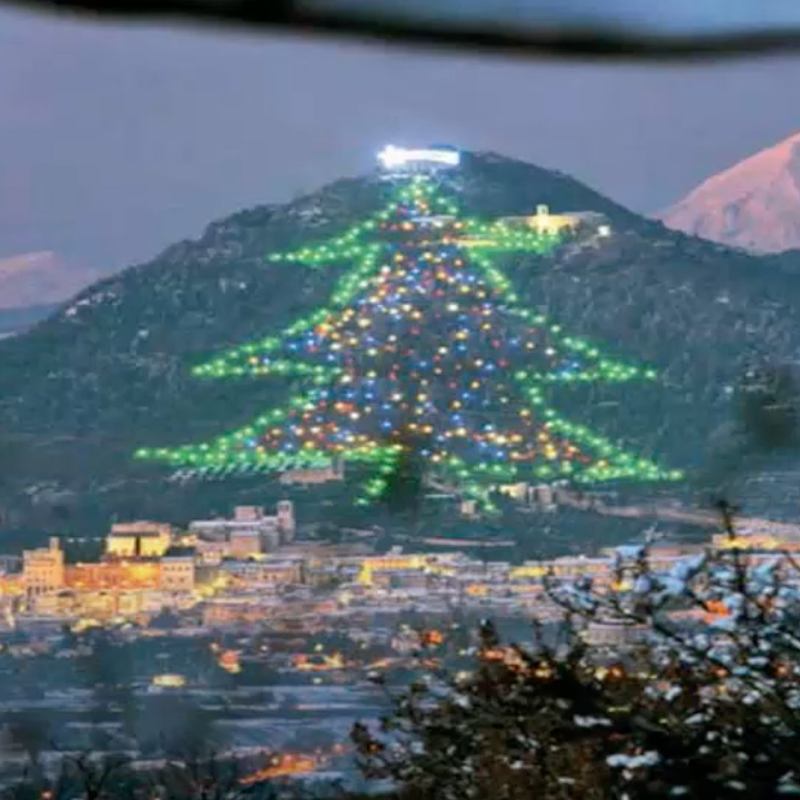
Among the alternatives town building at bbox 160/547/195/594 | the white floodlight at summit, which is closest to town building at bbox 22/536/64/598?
town building at bbox 160/547/195/594

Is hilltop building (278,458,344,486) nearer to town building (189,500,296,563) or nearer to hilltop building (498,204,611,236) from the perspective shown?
town building (189,500,296,563)

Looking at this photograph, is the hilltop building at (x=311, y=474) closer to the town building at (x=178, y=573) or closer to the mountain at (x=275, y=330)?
the mountain at (x=275, y=330)

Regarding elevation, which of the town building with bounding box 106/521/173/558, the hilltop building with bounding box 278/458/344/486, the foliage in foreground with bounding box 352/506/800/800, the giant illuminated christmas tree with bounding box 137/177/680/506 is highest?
the giant illuminated christmas tree with bounding box 137/177/680/506

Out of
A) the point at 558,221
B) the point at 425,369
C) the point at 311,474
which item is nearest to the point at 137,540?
the point at 311,474

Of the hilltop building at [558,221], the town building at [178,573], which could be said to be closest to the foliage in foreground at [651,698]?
the town building at [178,573]

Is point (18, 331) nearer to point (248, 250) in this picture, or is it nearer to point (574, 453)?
point (248, 250)

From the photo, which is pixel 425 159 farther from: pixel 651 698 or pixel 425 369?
pixel 651 698
